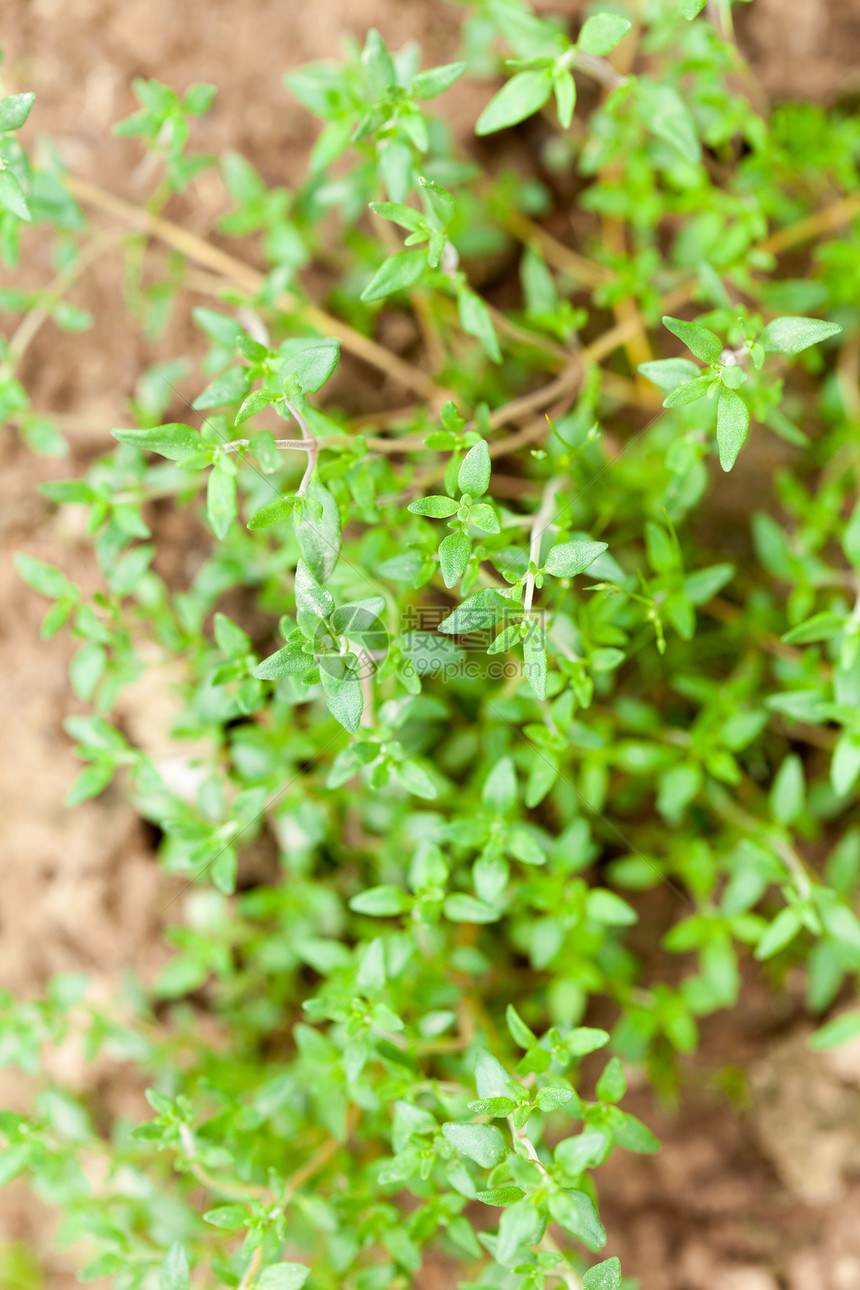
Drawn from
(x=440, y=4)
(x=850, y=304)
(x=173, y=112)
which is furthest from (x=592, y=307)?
(x=173, y=112)

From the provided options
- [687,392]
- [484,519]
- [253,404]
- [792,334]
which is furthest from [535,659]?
[792,334]

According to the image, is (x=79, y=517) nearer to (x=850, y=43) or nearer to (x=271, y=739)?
(x=271, y=739)

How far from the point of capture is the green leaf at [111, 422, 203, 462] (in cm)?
164

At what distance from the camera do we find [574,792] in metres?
2.36

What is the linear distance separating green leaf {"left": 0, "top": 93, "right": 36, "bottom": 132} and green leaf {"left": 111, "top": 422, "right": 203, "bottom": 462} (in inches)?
22.8

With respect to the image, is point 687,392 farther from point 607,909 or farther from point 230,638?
point 607,909

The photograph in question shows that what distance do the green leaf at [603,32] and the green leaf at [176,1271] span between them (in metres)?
2.27

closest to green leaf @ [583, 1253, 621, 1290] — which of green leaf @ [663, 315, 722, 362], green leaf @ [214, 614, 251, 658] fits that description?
green leaf @ [663, 315, 722, 362]

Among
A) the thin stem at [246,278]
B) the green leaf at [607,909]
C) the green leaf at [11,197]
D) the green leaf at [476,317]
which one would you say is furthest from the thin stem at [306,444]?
the green leaf at [607,909]

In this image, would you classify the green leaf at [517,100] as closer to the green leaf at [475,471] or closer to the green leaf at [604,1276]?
the green leaf at [604,1276]

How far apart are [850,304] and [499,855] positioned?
1845 mm

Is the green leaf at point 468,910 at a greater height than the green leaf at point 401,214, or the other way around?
the green leaf at point 401,214

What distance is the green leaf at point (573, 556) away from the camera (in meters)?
1.56

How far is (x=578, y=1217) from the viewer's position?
156 centimetres
